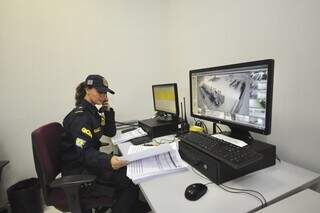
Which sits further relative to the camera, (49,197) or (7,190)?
(7,190)

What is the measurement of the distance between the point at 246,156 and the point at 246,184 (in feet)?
0.46

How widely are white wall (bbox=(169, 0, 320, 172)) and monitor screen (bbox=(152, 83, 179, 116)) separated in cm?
45

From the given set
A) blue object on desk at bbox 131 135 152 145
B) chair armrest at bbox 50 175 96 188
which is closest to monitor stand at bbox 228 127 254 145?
blue object on desk at bbox 131 135 152 145

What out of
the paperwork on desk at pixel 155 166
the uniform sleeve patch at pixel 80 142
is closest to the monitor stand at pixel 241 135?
the paperwork on desk at pixel 155 166

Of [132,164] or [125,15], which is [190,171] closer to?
[132,164]

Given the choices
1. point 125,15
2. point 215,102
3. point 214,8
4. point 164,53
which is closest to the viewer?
point 215,102

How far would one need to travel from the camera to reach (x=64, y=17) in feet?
6.82

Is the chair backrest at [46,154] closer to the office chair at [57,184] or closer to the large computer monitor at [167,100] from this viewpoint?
the office chair at [57,184]

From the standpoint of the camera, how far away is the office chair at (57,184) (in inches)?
47.3

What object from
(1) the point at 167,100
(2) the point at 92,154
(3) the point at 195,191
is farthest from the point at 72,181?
(1) the point at 167,100

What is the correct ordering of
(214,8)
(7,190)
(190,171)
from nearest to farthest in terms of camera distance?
(190,171) < (214,8) < (7,190)

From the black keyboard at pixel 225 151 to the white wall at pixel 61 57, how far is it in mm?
1375

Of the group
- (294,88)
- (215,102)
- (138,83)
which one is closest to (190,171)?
(215,102)

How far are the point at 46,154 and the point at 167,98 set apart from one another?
991 mm
